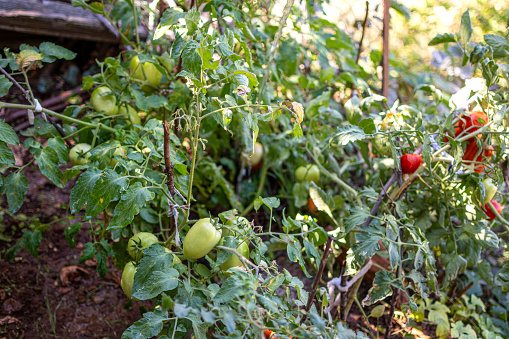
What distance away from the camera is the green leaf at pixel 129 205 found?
0.71 metres

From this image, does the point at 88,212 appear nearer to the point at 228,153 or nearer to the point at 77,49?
the point at 228,153

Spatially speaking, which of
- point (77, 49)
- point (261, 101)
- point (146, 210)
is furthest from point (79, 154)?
Answer: point (77, 49)

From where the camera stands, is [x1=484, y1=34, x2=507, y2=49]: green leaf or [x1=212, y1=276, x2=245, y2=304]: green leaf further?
[x1=484, y1=34, x2=507, y2=49]: green leaf

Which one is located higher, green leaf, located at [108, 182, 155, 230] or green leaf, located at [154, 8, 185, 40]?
green leaf, located at [154, 8, 185, 40]

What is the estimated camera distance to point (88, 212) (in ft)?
2.49

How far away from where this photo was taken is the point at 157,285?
0.67 meters

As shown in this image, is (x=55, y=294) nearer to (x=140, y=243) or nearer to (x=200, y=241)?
(x=140, y=243)

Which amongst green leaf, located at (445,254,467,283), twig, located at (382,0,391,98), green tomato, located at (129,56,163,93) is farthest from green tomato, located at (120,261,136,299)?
twig, located at (382,0,391,98)

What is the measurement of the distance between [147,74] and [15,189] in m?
0.49

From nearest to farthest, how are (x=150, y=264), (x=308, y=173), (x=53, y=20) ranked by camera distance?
(x=150, y=264) < (x=308, y=173) < (x=53, y=20)

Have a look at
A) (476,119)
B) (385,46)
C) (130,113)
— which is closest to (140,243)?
(130,113)

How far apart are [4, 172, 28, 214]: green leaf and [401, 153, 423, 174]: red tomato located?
39.0 inches

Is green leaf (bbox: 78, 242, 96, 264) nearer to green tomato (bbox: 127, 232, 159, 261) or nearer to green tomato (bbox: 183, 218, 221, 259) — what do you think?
green tomato (bbox: 127, 232, 159, 261)

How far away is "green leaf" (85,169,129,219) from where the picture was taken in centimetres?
73
